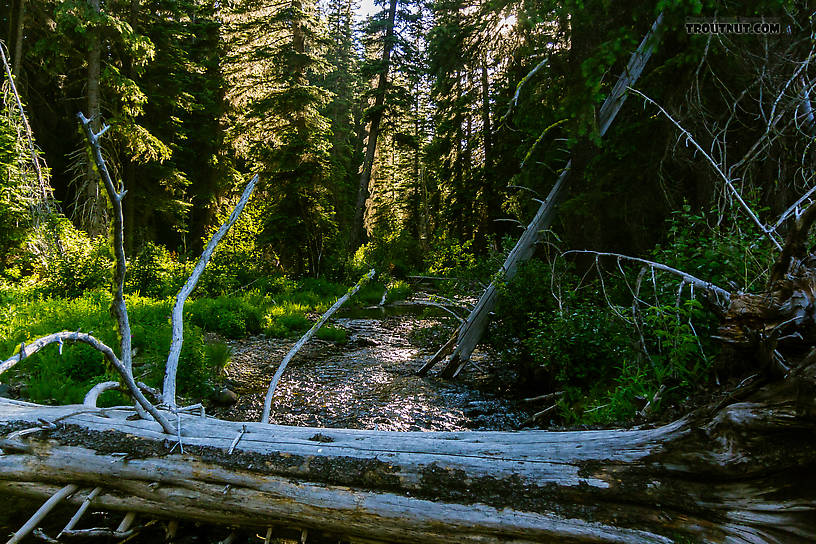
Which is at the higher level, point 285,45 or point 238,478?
point 285,45

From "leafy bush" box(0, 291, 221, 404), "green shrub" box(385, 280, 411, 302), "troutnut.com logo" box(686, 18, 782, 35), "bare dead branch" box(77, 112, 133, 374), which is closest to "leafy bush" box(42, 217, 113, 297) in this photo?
"leafy bush" box(0, 291, 221, 404)

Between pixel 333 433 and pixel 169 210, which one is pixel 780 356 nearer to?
pixel 333 433

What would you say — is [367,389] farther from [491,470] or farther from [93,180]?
→ [93,180]

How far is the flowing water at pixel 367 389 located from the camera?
5090mm

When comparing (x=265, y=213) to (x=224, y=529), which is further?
(x=265, y=213)

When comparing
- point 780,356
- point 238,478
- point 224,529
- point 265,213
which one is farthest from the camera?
point 265,213

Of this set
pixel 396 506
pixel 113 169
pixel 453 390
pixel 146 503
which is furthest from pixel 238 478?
pixel 113 169

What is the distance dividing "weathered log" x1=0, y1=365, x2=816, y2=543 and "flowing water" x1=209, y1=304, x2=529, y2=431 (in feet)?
7.98

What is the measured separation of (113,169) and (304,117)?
251 inches

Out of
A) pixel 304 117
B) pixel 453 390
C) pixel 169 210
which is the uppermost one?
pixel 304 117

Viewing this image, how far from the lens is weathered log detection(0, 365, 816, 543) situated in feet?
6.14

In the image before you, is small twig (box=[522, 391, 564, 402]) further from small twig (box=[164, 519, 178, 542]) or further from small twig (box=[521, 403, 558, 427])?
small twig (box=[164, 519, 178, 542])

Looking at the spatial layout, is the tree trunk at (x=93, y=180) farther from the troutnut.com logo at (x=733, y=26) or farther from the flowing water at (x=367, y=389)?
the troutnut.com logo at (x=733, y=26)

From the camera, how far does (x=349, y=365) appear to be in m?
7.55
